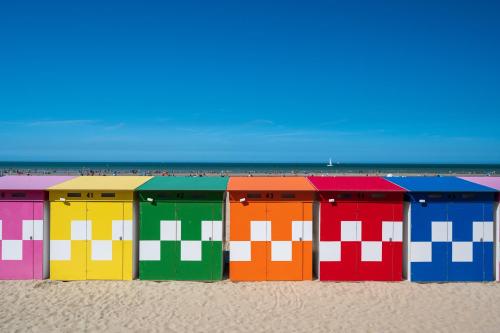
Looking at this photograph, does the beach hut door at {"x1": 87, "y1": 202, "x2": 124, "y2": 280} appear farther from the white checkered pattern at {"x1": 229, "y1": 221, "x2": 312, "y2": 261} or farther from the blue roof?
the blue roof

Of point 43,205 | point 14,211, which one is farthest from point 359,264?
point 14,211

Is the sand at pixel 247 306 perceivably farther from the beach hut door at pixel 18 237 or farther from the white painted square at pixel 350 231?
the white painted square at pixel 350 231

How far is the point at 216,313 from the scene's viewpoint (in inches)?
261

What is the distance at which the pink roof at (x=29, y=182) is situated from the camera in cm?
811

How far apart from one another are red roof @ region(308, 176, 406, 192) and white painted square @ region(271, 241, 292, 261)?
134 centimetres

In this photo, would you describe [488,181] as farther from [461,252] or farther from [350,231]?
[350,231]

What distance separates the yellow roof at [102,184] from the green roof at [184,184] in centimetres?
26

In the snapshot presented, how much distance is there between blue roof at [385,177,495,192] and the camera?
8.10 m

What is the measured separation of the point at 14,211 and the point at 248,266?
4909 mm

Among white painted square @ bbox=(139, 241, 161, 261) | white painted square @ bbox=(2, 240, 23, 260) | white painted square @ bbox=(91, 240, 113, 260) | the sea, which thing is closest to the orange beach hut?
white painted square @ bbox=(139, 241, 161, 261)

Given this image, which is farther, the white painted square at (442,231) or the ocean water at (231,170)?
the ocean water at (231,170)

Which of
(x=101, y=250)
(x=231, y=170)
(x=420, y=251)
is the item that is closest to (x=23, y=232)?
(x=101, y=250)

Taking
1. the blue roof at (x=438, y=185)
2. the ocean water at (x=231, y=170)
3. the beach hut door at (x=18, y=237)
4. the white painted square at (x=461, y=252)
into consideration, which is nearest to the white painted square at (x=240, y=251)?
the blue roof at (x=438, y=185)

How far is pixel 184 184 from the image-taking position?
8.58m
